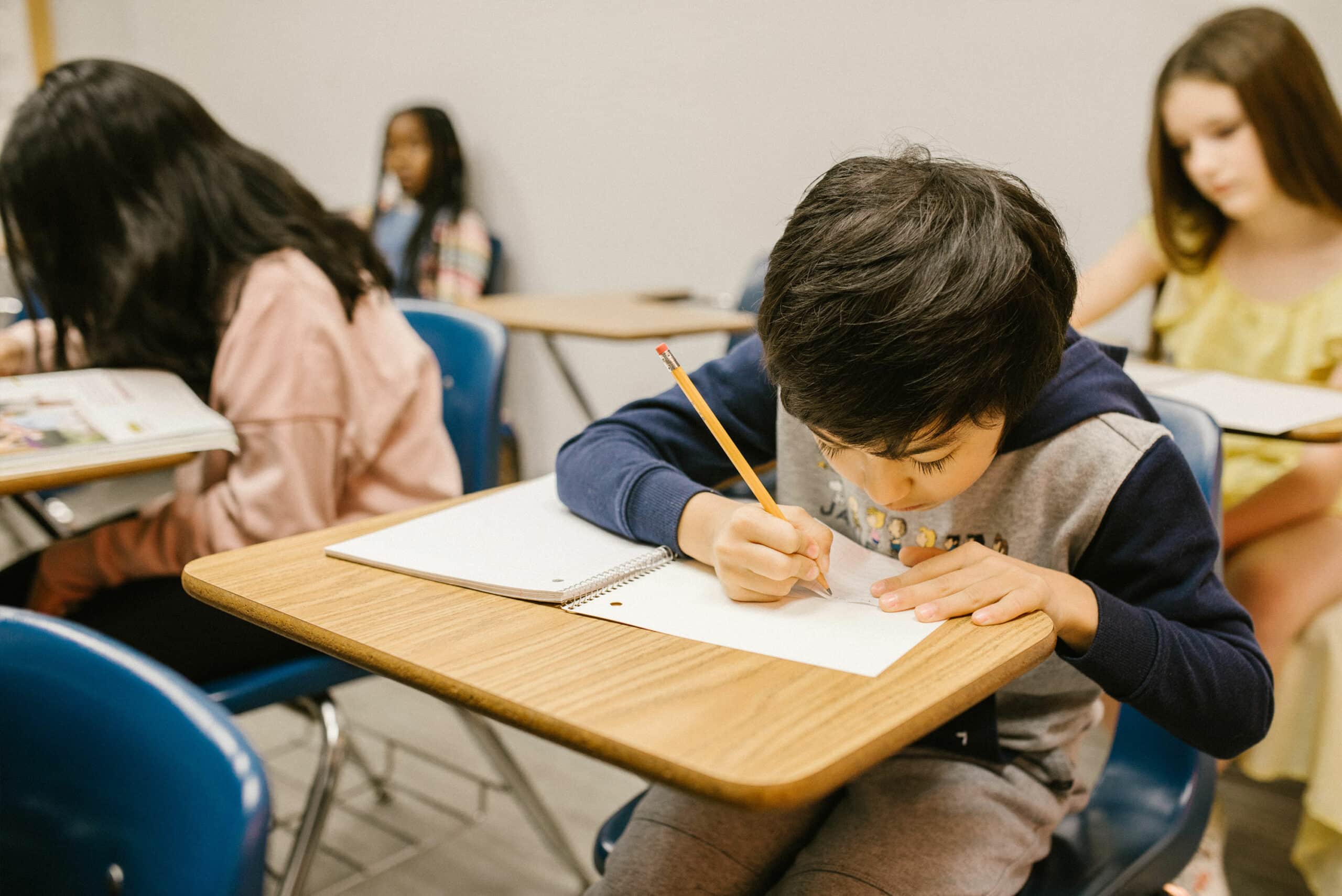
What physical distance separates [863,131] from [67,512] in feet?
6.48

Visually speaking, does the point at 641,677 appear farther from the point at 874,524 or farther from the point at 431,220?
the point at 431,220

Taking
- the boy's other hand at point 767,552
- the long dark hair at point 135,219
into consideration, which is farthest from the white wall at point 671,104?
the boy's other hand at point 767,552

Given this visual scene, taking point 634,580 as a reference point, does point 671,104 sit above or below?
above

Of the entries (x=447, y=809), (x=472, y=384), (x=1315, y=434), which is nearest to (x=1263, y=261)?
(x=1315, y=434)

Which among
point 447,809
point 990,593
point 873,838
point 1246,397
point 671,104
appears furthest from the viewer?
point 671,104

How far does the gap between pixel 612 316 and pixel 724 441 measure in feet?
5.49

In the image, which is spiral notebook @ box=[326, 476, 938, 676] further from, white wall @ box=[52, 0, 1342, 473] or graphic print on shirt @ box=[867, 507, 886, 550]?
white wall @ box=[52, 0, 1342, 473]

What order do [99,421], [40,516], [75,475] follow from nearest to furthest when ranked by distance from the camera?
[75,475]
[99,421]
[40,516]

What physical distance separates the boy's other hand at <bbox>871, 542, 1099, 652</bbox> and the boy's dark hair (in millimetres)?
86

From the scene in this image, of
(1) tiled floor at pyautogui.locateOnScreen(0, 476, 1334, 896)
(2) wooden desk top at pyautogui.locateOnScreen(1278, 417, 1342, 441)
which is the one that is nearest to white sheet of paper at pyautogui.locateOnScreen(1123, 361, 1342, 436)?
(2) wooden desk top at pyautogui.locateOnScreen(1278, 417, 1342, 441)

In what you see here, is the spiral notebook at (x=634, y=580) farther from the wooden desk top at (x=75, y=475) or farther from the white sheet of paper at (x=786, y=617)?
the wooden desk top at (x=75, y=475)

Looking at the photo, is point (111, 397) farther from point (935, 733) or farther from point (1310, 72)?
point (1310, 72)

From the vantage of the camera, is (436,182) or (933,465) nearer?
(933,465)

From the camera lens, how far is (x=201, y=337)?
130 cm
